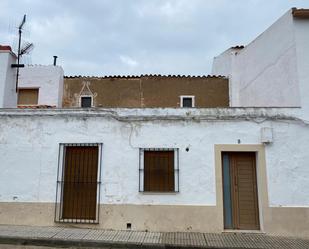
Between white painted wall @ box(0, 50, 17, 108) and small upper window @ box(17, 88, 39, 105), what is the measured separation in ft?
16.7

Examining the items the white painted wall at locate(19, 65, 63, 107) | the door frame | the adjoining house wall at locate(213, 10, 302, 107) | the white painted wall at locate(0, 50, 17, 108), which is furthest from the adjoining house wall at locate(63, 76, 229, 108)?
the door frame

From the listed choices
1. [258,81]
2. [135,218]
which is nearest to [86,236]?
[135,218]

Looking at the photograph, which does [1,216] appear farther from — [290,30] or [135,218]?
[290,30]

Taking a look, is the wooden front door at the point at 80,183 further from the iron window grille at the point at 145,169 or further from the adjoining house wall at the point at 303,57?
the adjoining house wall at the point at 303,57

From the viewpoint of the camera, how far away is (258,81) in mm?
11219

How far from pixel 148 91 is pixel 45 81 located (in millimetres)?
5006

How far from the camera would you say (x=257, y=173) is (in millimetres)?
8469

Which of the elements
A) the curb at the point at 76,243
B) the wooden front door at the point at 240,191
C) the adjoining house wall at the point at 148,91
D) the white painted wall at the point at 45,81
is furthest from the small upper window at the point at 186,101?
the curb at the point at 76,243

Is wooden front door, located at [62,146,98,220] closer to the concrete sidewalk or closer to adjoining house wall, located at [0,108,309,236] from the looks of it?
adjoining house wall, located at [0,108,309,236]

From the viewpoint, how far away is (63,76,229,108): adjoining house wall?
1473cm

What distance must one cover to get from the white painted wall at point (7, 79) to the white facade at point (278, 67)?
8373 mm

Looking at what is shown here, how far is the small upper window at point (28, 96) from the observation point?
49.3 ft

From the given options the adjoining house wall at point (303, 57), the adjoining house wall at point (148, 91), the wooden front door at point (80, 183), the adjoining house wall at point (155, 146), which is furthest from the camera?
the adjoining house wall at point (148, 91)

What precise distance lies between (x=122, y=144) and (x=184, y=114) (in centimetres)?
192
